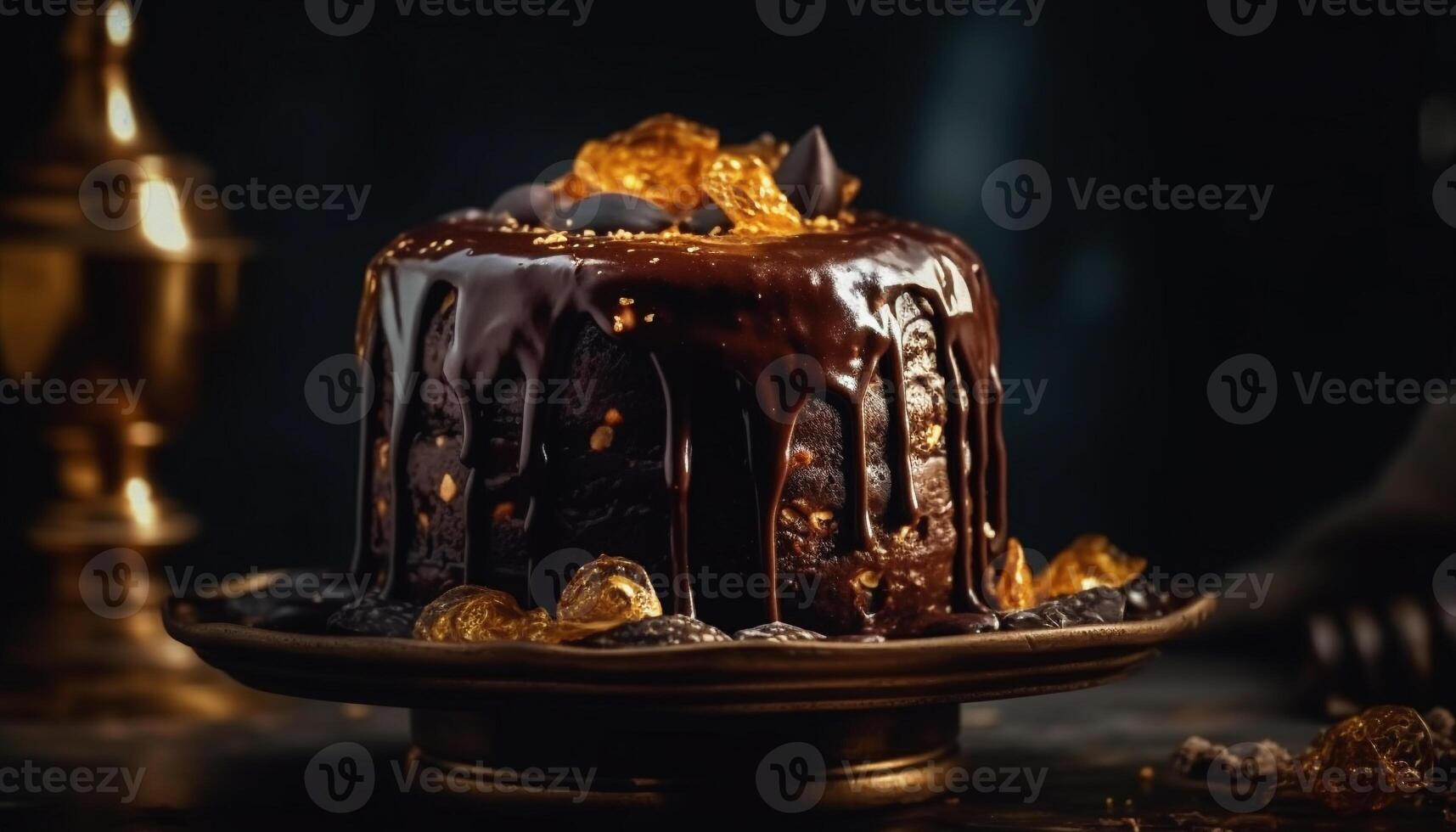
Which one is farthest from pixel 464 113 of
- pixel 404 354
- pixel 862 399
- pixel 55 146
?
pixel 862 399

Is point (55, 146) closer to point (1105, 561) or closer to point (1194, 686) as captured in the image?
point (1105, 561)
